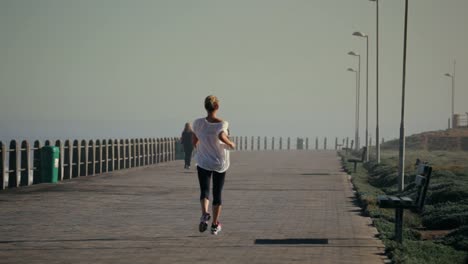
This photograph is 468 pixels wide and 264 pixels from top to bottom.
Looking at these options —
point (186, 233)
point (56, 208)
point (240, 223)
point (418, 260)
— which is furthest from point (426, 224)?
point (56, 208)

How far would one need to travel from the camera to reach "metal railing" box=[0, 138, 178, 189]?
29438 mm

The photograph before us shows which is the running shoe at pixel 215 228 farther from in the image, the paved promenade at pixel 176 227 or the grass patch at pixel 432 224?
the grass patch at pixel 432 224

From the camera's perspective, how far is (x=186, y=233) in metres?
15.6

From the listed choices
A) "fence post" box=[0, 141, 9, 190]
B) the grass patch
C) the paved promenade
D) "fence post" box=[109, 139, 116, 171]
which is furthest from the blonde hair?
"fence post" box=[109, 139, 116, 171]

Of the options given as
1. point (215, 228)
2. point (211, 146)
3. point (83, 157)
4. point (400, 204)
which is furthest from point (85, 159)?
point (400, 204)

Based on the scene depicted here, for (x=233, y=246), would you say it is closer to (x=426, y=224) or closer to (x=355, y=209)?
(x=426, y=224)

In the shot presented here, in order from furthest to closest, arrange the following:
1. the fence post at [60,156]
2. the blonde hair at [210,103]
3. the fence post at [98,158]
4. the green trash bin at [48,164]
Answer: the fence post at [98,158] < the fence post at [60,156] < the green trash bin at [48,164] < the blonde hair at [210,103]

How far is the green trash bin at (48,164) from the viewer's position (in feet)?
105

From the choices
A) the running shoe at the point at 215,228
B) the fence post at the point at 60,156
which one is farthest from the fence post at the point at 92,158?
the running shoe at the point at 215,228

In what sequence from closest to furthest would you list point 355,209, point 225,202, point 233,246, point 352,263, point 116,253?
point 352,263 → point 116,253 → point 233,246 → point 355,209 → point 225,202

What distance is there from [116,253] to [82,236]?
2.28m

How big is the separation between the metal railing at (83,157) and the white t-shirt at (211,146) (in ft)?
48.1

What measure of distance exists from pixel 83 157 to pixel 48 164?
5.88 meters

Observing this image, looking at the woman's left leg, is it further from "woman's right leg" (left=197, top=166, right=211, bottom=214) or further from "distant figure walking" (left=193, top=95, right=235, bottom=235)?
"woman's right leg" (left=197, top=166, right=211, bottom=214)
